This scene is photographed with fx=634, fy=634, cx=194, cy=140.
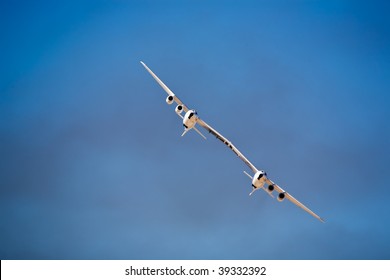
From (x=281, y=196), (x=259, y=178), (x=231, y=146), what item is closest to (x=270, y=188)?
(x=281, y=196)

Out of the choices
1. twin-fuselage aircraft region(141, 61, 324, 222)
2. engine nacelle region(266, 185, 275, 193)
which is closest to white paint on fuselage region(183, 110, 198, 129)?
twin-fuselage aircraft region(141, 61, 324, 222)

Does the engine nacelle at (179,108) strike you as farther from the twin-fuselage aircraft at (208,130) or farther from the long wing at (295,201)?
the long wing at (295,201)

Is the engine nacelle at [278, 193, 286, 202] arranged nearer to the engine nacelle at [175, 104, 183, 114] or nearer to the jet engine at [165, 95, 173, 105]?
the engine nacelle at [175, 104, 183, 114]

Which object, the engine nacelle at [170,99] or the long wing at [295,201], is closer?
the engine nacelle at [170,99]

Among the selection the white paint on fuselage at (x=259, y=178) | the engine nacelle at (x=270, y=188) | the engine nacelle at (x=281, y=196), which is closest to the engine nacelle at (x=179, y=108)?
the white paint on fuselage at (x=259, y=178)

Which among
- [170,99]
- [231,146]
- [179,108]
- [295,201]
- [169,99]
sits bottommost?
[295,201]

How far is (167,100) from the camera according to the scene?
7400 centimetres

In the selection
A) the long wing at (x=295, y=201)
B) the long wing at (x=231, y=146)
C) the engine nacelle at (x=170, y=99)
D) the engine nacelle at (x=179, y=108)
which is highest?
the engine nacelle at (x=170, y=99)

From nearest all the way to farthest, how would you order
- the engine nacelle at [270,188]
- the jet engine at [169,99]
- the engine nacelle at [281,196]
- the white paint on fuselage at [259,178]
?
the jet engine at [169,99] < the white paint on fuselage at [259,178] < the engine nacelle at [270,188] < the engine nacelle at [281,196]

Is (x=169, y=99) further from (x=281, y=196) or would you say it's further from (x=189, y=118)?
(x=281, y=196)

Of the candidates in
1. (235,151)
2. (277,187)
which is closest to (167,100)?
(235,151)
